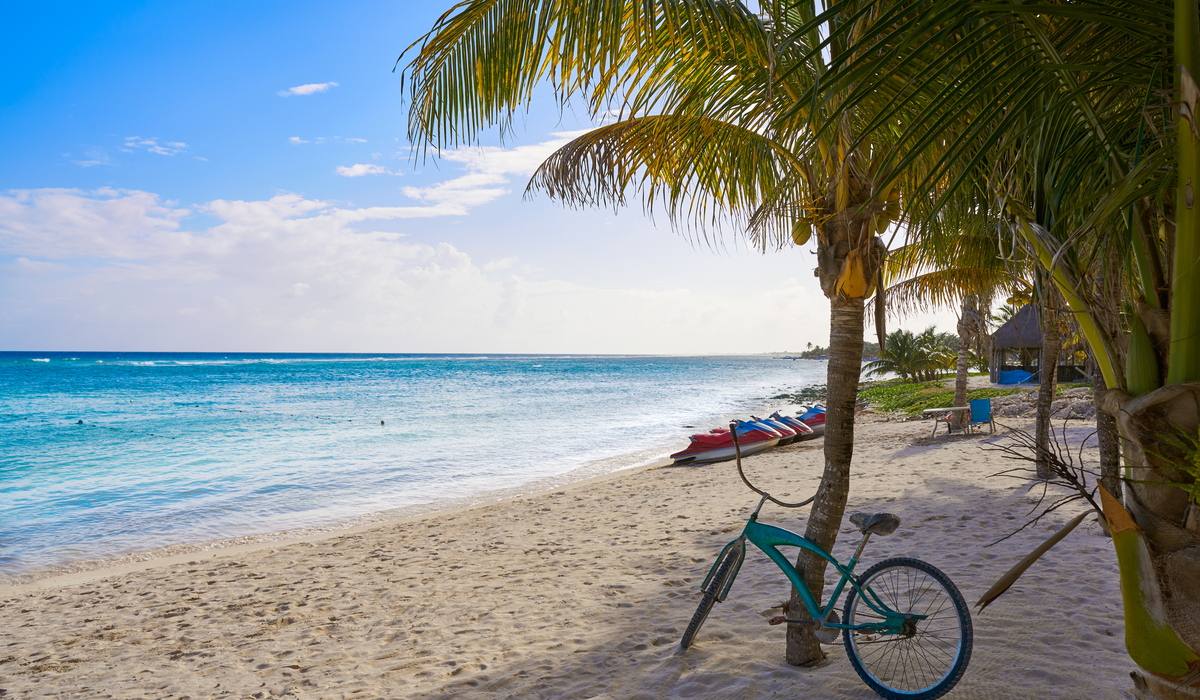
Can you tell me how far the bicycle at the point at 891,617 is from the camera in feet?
Result: 8.92

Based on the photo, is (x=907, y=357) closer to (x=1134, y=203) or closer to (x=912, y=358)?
(x=912, y=358)

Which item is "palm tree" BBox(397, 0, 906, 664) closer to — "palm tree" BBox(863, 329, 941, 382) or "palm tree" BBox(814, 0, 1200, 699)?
"palm tree" BBox(814, 0, 1200, 699)

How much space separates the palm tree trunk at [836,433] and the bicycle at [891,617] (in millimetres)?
112

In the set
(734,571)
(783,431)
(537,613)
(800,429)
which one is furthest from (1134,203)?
(800,429)

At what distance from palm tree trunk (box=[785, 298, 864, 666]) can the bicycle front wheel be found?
0.76 ft

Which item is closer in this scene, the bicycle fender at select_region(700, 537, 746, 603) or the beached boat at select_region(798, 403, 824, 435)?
the bicycle fender at select_region(700, 537, 746, 603)

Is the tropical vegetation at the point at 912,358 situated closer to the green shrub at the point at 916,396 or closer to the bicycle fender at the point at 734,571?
the green shrub at the point at 916,396

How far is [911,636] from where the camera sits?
8.96ft

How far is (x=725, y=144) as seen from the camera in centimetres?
331

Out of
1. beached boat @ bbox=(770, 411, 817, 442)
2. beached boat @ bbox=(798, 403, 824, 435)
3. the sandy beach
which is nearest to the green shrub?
beached boat @ bbox=(798, 403, 824, 435)

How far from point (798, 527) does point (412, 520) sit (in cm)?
532

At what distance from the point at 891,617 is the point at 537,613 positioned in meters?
2.61

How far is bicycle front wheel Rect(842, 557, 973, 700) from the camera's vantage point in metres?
2.68

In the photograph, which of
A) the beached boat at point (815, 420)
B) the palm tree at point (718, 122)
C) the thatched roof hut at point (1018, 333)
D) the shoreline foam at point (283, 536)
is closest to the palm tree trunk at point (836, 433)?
the palm tree at point (718, 122)
